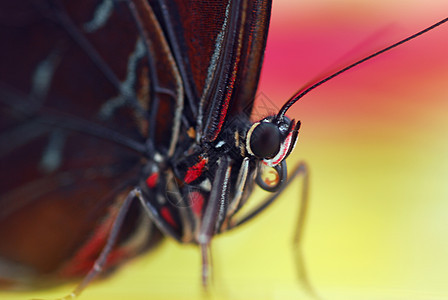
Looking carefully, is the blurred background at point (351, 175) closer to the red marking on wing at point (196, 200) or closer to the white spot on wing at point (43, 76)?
the red marking on wing at point (196, 200)

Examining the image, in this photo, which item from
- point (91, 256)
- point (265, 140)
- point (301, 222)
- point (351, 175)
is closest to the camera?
Answer: point (265, 140)

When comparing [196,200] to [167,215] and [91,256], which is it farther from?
[91,256]

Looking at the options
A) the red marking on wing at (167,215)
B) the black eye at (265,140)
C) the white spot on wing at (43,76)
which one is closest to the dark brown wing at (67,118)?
the white spot on wing at (43,76)

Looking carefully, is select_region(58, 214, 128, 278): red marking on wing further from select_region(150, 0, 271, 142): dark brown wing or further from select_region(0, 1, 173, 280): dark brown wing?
select_region(150, 0, 271, 142): dark brown wing

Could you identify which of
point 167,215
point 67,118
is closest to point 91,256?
point 167,215

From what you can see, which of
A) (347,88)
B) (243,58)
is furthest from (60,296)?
(347,88)

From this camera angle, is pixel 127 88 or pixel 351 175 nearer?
pixel 127 88
